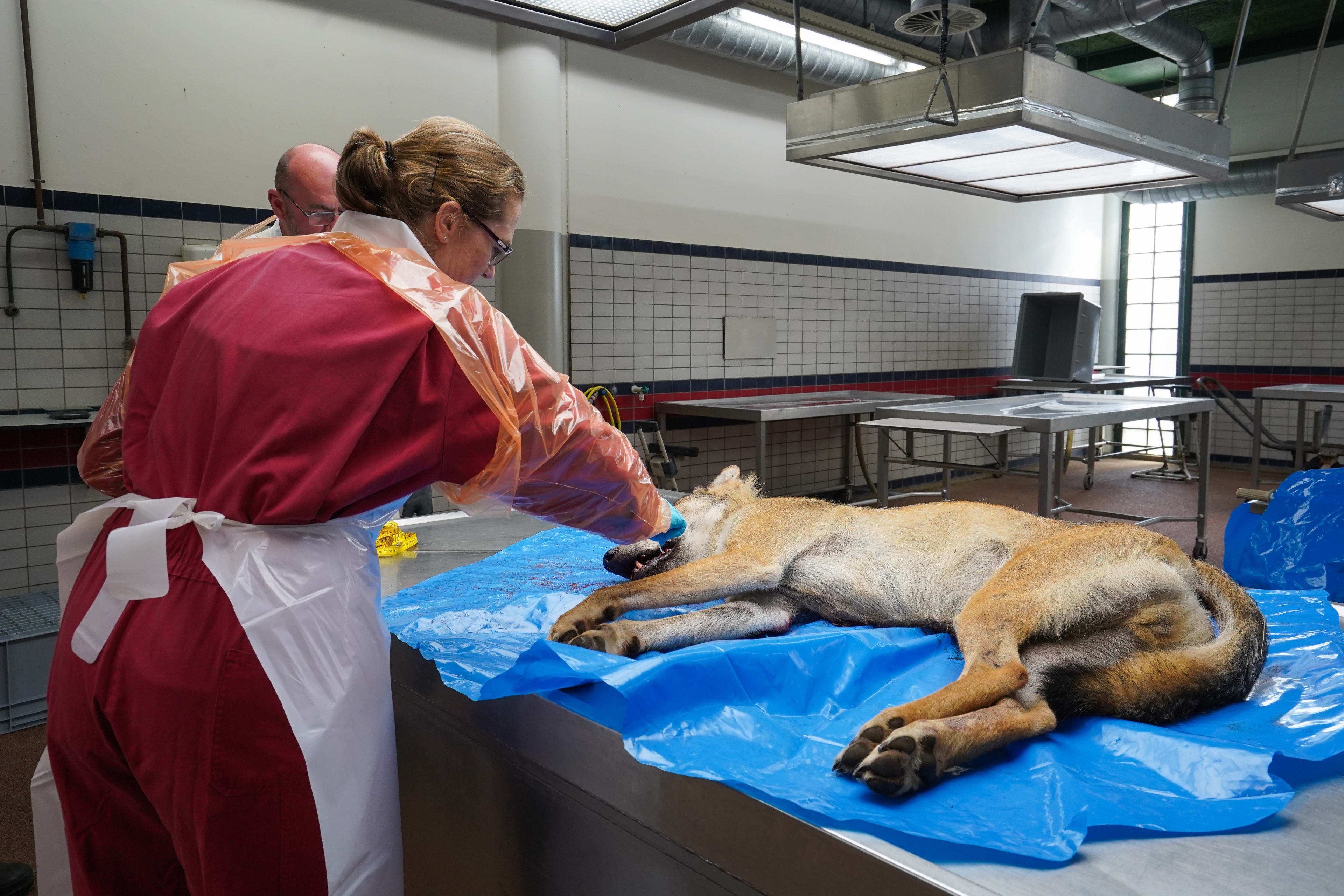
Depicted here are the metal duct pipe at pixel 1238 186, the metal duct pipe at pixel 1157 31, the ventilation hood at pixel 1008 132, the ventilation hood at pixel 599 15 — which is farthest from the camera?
the metal duct pipe at pixel 1238 186

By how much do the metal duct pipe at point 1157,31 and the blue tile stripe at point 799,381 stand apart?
9.87ft

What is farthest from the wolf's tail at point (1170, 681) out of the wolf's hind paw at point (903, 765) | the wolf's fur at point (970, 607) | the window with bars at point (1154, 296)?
the window with bars at point (1154, 296)

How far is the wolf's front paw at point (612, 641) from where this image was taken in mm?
1518

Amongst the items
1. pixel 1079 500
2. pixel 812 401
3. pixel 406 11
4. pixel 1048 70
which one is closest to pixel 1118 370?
pixel 1079 500

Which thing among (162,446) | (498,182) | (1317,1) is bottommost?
(162,446)

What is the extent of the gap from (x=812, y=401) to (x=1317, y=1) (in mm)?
6023

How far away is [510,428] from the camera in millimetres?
1230

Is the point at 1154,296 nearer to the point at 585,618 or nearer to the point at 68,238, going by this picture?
the point at 585,618

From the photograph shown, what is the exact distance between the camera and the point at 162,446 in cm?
125

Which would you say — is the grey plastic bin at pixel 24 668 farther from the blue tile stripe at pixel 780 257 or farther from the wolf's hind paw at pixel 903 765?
the blue tile stripe at pixel 780 257

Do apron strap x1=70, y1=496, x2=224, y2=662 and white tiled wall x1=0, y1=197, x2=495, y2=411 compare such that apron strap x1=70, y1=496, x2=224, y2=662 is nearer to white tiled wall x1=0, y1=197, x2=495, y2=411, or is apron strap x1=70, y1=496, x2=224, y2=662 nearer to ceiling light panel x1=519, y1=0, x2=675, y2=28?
ceiling light panel x1=519, y1=0, x2=675, y2=28

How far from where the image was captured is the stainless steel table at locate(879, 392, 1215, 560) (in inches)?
176

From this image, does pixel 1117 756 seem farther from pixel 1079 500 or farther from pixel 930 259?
pixel 930 259

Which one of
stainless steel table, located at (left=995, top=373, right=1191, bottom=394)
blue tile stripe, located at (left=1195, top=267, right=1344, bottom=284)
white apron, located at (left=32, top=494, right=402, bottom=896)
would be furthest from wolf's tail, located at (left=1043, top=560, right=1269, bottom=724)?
blue tile stripe, located at (left=1195, top=267, right=1344, bottom=284)
